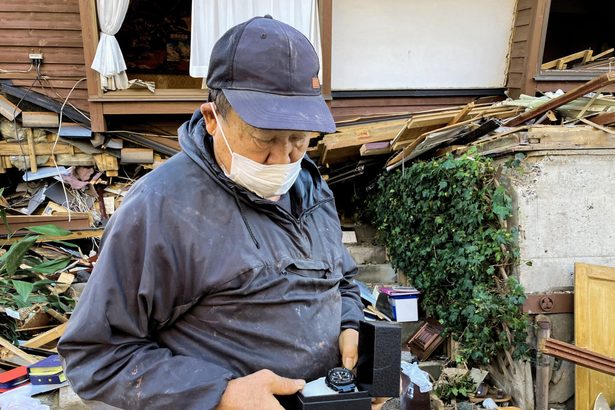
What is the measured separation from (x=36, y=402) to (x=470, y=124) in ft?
16.4

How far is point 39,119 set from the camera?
6336 mm

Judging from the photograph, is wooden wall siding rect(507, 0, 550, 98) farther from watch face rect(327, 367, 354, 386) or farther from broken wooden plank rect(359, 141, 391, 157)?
watch face rect(327, 367, 354, 386)

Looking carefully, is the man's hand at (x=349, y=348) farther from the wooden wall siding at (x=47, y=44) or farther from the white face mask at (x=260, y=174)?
the wooden wall siding at (x=47, y=44)

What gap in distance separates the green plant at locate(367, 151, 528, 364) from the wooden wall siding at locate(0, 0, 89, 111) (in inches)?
195

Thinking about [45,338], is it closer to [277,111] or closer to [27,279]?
[27,279]

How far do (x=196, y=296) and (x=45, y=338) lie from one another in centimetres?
397

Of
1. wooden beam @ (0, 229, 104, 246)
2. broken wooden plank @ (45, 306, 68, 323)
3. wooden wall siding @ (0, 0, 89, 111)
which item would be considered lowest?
broken wooden plank @ (45, 306, 68, 323)

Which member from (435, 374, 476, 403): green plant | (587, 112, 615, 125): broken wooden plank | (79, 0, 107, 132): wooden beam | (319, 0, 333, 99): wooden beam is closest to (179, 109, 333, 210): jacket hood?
(435, 374, 476, 403): green plant

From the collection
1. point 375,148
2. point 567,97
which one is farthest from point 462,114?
point 567,97

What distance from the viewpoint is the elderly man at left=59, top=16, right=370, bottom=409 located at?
1.19m

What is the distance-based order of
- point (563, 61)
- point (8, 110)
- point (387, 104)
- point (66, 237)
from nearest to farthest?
point (66, 237), point (8, 110), point (387, 104), point (563, 61)

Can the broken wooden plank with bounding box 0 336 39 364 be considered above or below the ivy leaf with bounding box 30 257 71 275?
below

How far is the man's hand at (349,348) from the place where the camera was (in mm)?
1526

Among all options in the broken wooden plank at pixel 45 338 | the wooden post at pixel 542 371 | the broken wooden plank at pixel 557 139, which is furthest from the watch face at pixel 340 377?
the broken wooden plank at pixel 45 338
